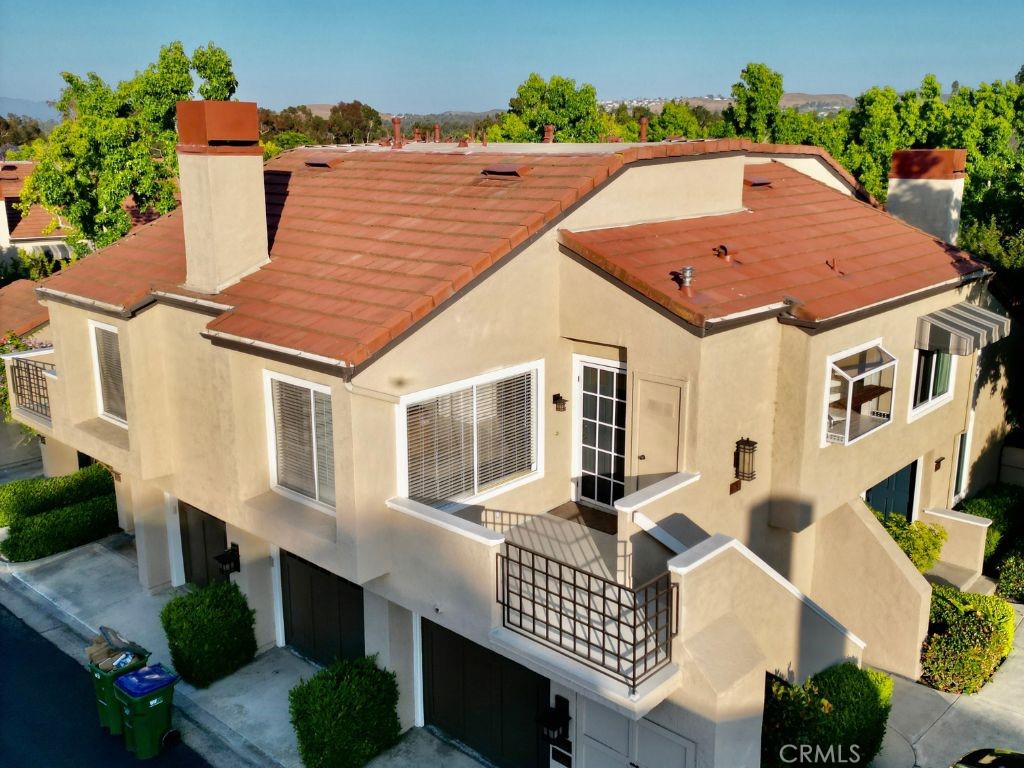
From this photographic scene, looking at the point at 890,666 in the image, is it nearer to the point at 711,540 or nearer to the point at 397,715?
the point at 711,540

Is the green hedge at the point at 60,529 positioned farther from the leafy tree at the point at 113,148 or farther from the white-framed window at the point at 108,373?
the leafy tree at the point at 113,148

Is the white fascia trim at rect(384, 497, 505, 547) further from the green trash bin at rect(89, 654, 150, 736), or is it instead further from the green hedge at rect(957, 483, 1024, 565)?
the green hedge at rect(957, 483, 1024, 565)

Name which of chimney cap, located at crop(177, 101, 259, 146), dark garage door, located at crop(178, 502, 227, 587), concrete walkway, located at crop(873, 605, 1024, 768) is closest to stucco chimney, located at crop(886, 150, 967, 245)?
concrete walkway, located at crop(873, 605, 1024, 768)

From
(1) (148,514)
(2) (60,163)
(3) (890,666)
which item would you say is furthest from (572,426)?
(2) (60,163)

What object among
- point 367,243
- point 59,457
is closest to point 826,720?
point 367,243

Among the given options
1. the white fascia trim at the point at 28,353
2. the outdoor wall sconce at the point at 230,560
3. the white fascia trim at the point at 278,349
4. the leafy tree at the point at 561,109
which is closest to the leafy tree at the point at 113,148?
the white fascia trim at the point at 28,353

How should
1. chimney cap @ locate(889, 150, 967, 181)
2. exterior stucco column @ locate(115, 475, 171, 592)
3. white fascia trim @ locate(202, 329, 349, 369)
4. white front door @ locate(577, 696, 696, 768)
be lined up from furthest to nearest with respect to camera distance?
chimney cap @ locate(889, 150, 967, 181)
exterior stucco column @ locate(115, 475, 171, 592)
white fascia trim @ locate(202, 329, 349, 369)
white front door @ locate(577, 696, 696, 768)
